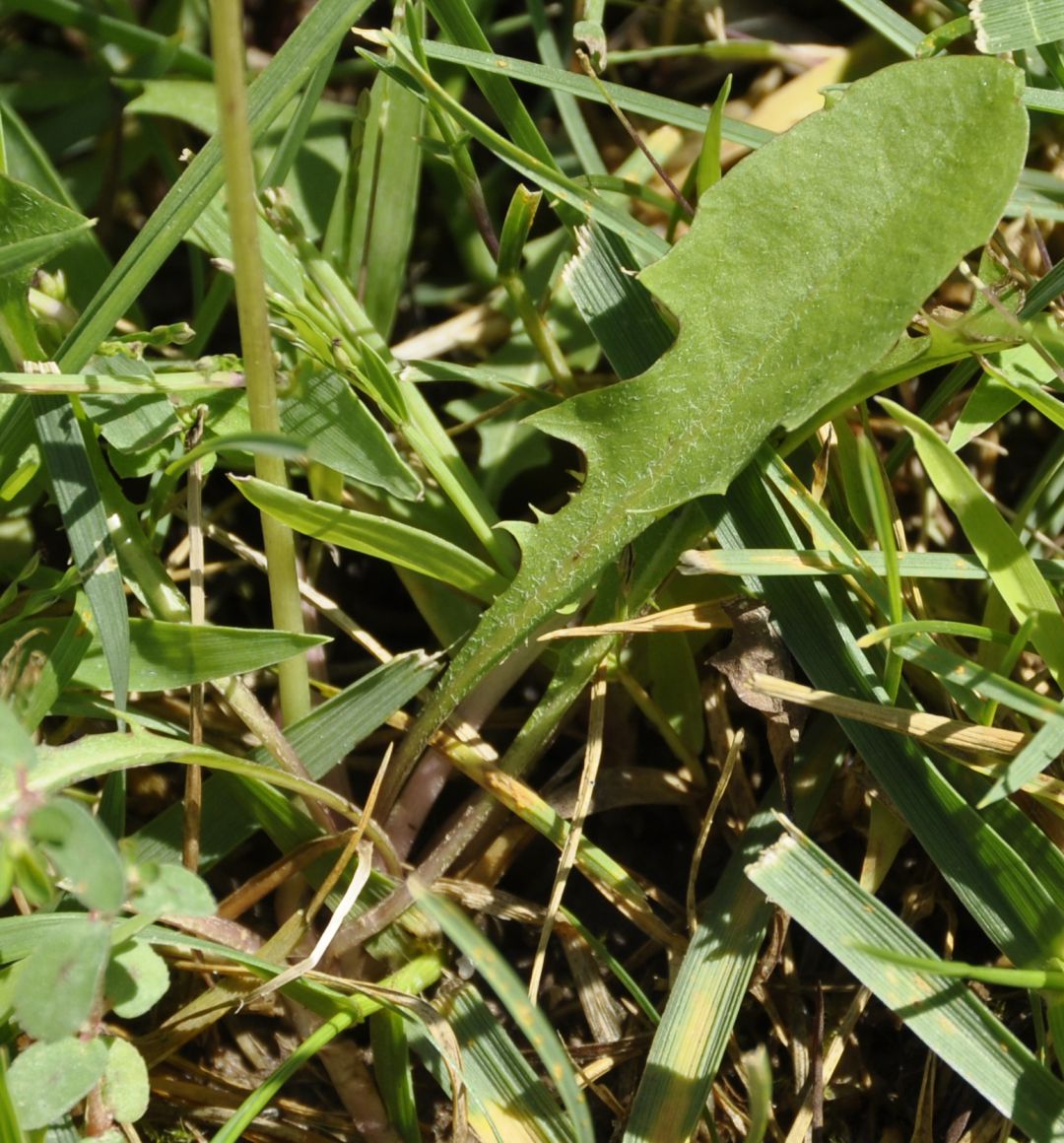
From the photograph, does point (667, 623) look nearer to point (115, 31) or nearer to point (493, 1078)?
point (493, 1078)

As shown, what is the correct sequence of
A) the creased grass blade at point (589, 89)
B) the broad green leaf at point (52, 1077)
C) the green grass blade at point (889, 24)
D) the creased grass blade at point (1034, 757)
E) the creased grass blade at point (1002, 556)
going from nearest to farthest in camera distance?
1. the broad green leaf at point (52, 1077)
2. the creased grass blade at point (1034, 757)
3. the creased grass blade at point (1002, 556)
4. the creased grass blade at point (589, 89)
5. the green grass blade at point (889, 24)

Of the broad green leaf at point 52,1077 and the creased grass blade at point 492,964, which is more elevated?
the creased grass blade at point 492,964

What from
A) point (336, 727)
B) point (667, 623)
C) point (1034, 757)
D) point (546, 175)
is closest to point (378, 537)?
point (336, 727)

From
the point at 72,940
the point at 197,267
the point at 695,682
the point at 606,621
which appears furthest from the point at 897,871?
the point at 197,267

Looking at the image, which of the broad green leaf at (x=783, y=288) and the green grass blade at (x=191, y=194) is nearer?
the broad green leaf at (x=783, y=288)

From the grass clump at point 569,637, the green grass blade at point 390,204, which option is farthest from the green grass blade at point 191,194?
the green grass blade at point 390,204

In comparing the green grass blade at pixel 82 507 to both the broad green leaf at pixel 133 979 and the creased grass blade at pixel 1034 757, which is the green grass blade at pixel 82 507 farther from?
the creased grass blade at pixel 1034 757
